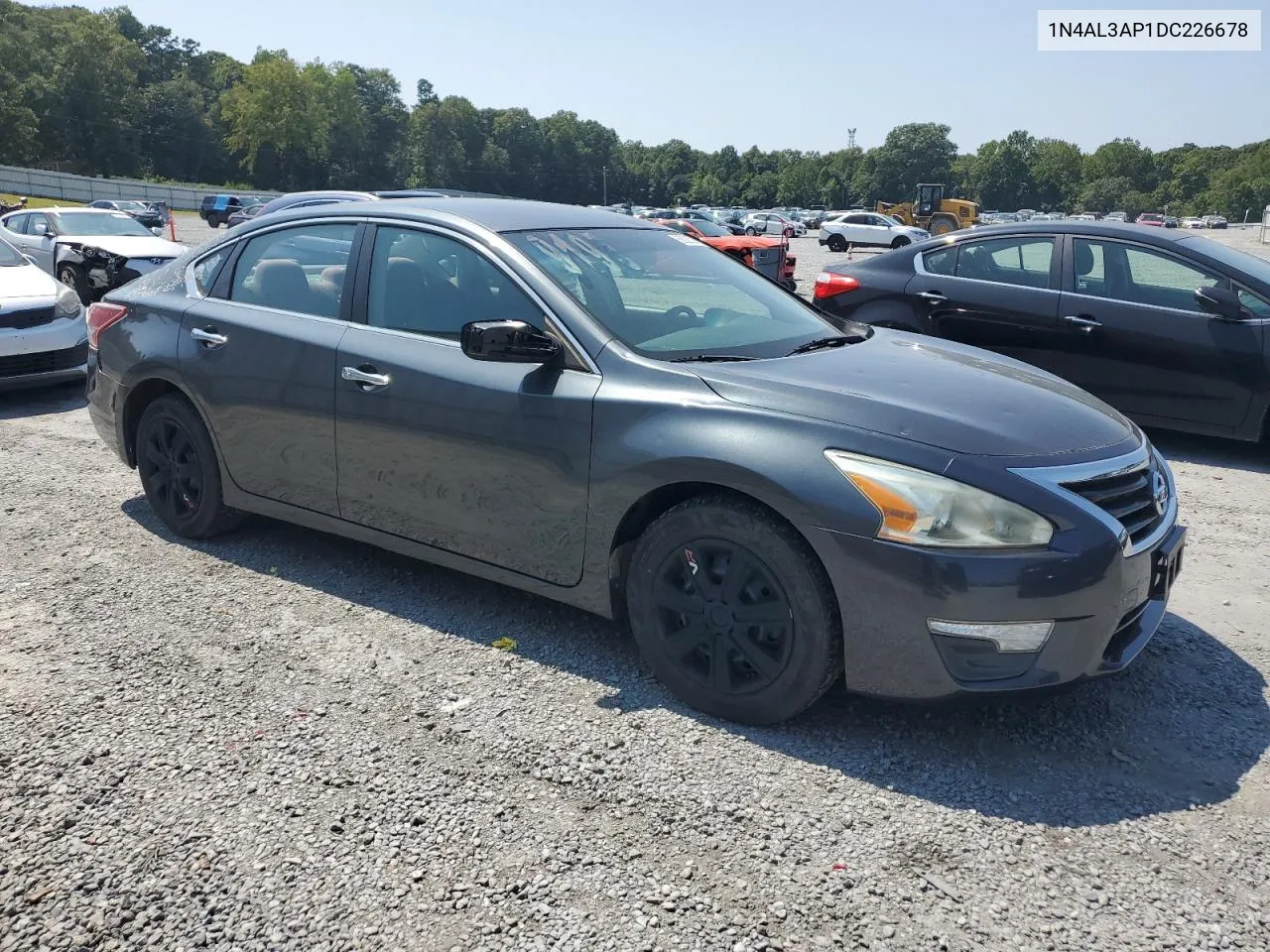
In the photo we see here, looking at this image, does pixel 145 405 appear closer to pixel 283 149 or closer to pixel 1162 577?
pixel 1162 577

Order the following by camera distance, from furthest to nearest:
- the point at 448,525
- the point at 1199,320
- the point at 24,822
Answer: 1. the point at 1199,320
2. the point at 448,525
3. the point at 24,822

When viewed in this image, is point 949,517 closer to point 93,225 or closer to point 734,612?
point 734,612

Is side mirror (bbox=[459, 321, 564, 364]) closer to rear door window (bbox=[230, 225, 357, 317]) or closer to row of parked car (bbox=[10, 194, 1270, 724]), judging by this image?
row of parked car (bbox=[10, 194, 1270, 724])

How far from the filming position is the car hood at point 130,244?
1418 centimetres

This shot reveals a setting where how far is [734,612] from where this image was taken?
10.4ft

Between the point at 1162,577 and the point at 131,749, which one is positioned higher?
the point at 1162,577

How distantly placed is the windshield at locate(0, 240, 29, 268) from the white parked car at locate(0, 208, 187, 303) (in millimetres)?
3631

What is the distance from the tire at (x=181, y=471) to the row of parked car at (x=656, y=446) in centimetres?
2

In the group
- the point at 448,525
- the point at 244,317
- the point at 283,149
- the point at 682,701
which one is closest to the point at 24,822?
the point at 448,525

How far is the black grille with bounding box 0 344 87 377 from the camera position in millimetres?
8188

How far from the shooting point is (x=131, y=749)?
3.11 meters

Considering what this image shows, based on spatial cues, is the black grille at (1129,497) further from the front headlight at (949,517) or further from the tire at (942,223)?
the tire at (942,223)

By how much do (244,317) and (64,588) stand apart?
55.0 inches

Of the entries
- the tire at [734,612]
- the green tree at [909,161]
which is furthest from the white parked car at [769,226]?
the green tree at [909,161]
